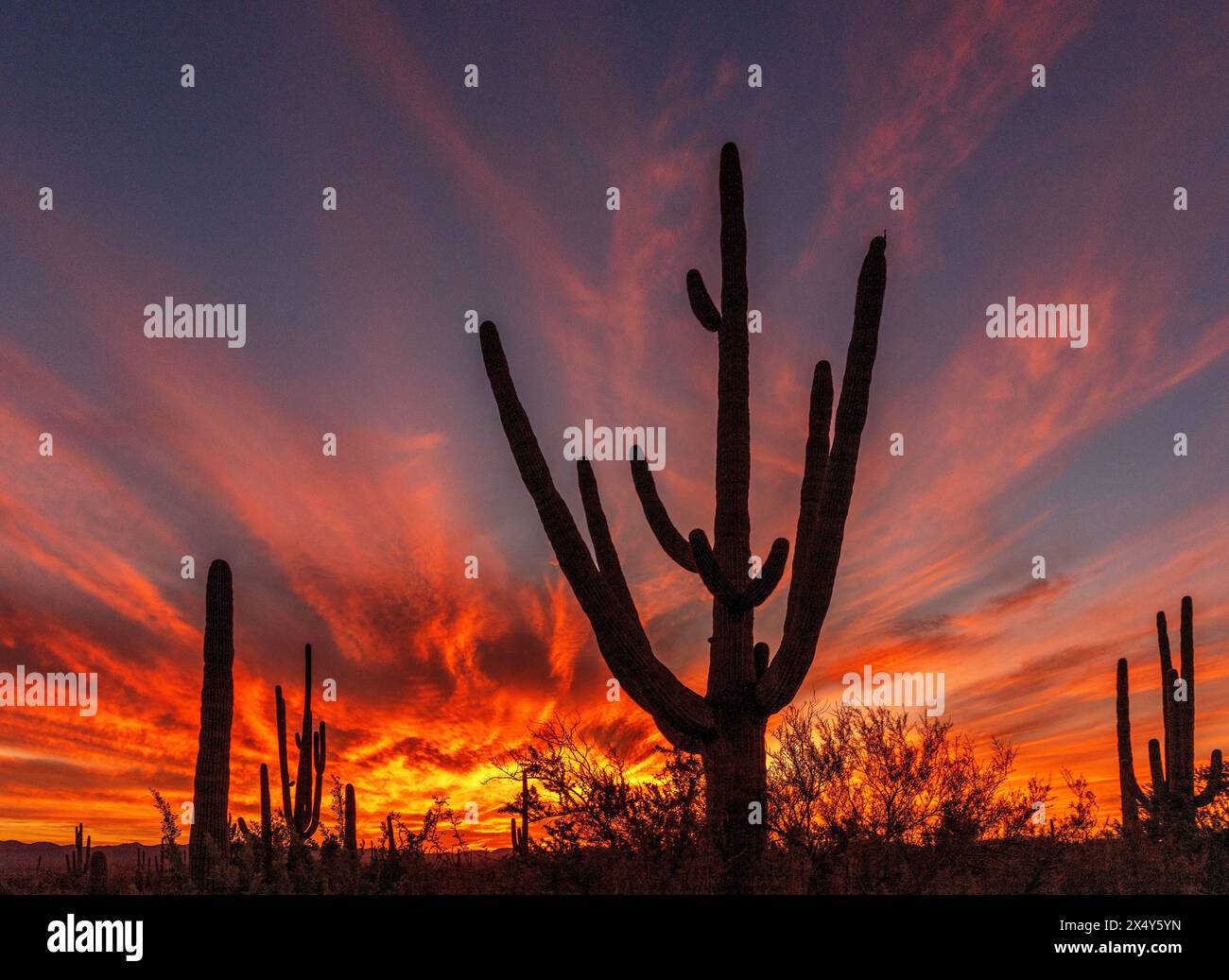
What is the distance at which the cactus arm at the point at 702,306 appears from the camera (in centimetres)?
1421

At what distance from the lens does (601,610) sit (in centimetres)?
1219

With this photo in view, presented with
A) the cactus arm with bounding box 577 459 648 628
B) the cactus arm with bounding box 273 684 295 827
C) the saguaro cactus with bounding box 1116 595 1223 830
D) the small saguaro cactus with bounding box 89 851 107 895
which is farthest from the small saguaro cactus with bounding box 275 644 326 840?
the saguaro cactus with bounding box 1116 595 1223 830

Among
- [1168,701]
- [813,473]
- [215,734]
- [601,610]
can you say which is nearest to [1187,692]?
[1168,701]

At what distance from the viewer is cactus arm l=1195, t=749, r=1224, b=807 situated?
70.8ft

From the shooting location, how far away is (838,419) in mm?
12570

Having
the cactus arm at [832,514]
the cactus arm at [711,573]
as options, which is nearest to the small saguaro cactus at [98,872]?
the cactus arm at [711,573]

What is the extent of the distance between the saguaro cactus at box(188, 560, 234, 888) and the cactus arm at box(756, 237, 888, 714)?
6.81m

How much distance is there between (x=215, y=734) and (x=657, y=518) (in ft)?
21.2

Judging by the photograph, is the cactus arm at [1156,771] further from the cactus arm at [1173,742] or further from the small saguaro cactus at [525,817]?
the small saguaro cactus at [525,817]

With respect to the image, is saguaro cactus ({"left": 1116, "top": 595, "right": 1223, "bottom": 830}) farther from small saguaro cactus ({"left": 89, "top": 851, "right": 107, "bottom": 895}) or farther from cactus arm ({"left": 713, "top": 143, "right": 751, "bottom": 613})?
small saguaro cactus ({"left": 89, "top": 851, "right": 107, "bottom": 895})
